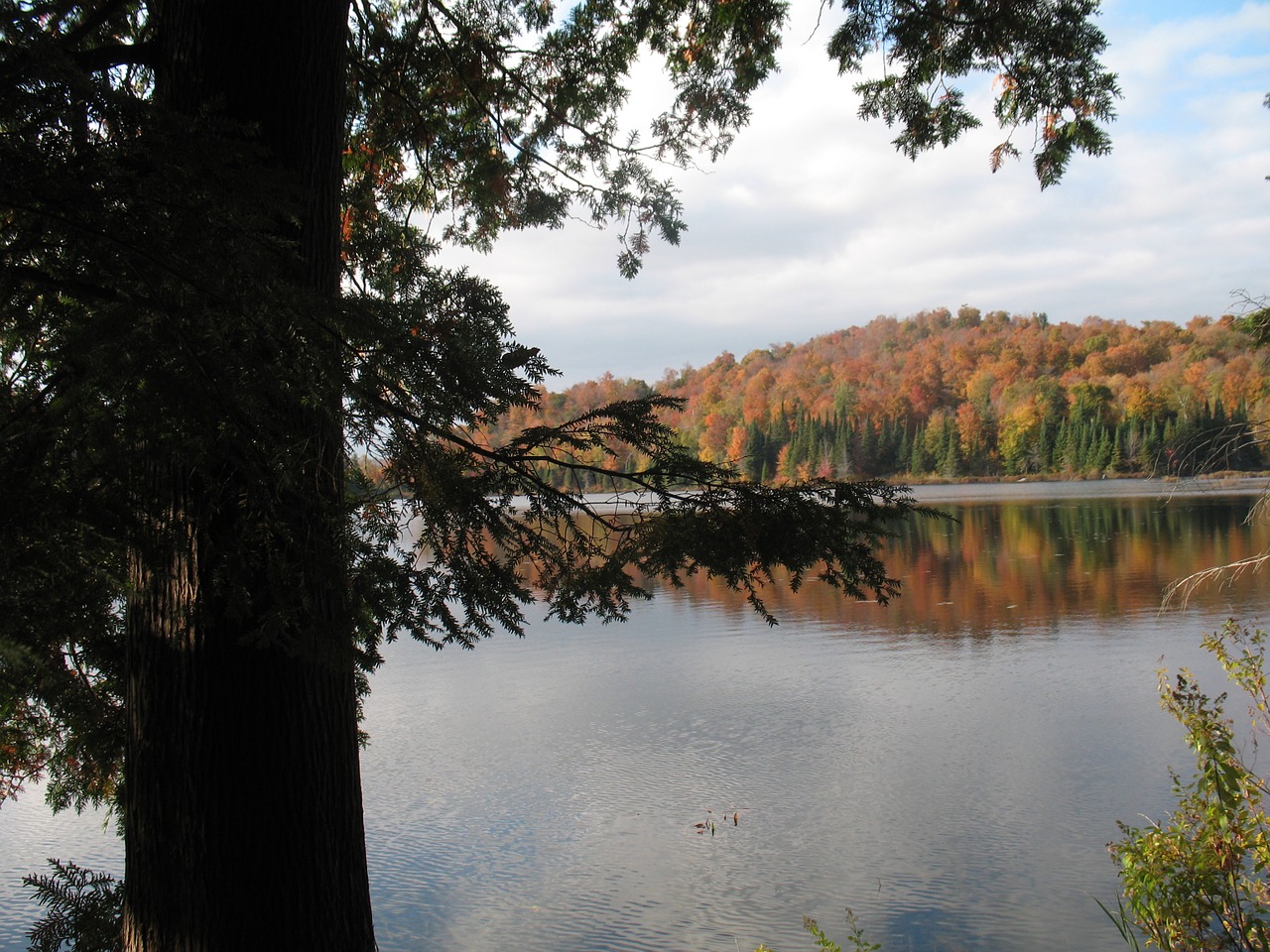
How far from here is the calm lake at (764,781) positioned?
6566 millimetres

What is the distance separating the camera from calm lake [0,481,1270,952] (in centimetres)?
657

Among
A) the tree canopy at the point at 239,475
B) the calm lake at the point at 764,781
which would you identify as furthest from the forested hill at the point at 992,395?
the tree canopy at the point at 239,475

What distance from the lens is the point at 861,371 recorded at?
33.9 metres

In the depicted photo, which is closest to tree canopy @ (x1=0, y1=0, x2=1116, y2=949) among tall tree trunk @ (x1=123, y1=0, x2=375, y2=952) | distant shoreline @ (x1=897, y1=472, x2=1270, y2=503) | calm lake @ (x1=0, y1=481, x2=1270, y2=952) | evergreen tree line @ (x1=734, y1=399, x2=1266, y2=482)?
tall tree trunk @ (x1=123, y1=0, x2=375, y2=952)

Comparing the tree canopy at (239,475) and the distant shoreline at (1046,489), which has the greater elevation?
the tree canopy at (239,475)

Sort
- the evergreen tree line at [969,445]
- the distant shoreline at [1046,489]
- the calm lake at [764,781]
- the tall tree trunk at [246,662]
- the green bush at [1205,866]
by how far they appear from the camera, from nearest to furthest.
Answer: the tall tree trunk at [246,662] → the green bush at [1205,866] → the calm lake at [764,781] → the evergreen tree line at [969,445] → the distant shoreline at [1046,489]

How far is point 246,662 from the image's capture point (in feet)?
7.69

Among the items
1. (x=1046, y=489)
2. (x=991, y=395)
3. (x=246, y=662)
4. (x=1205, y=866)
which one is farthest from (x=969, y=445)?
(x=246, y=662)

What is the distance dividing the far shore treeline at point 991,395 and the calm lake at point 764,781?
691 cm

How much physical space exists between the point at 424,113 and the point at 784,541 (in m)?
3.19

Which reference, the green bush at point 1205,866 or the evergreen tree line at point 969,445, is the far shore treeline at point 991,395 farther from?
the green bush at point 1205,866

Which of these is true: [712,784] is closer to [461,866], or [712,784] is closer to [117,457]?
[461,866]

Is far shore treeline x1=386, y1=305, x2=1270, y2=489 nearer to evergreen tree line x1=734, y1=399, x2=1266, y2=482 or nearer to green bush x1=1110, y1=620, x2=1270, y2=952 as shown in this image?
evergreen tree line x1=734, y1=399, x2=1266, y2=482

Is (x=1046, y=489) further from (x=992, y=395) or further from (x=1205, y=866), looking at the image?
Answer: (x=1205, y=866)
